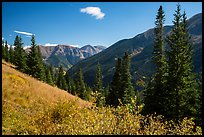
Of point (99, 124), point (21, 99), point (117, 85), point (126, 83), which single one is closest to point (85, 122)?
point (99, 124)

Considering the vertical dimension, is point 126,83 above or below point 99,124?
above

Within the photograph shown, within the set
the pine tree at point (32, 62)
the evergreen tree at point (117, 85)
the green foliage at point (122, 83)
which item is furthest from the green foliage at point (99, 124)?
the pine tree at point (32, 62)

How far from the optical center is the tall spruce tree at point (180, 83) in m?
23.3

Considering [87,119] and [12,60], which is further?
[12,60]

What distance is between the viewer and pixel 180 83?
23.8m

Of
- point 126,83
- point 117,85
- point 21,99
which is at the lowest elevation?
point 21,99

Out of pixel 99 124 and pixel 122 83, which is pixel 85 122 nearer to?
pixel 99 124

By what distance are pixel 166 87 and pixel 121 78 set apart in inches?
796

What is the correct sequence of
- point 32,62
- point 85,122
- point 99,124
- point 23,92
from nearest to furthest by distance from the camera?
point 99,124, point 85,122, point 23,92, point 32,62

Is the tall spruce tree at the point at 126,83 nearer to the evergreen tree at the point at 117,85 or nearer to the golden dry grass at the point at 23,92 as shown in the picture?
the evergreen tree at the point at 117,85

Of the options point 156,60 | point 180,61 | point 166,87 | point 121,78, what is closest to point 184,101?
point 166,87

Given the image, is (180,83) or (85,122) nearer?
(85,122)

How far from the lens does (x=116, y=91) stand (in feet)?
147

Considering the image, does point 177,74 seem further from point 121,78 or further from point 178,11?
point 121,78
